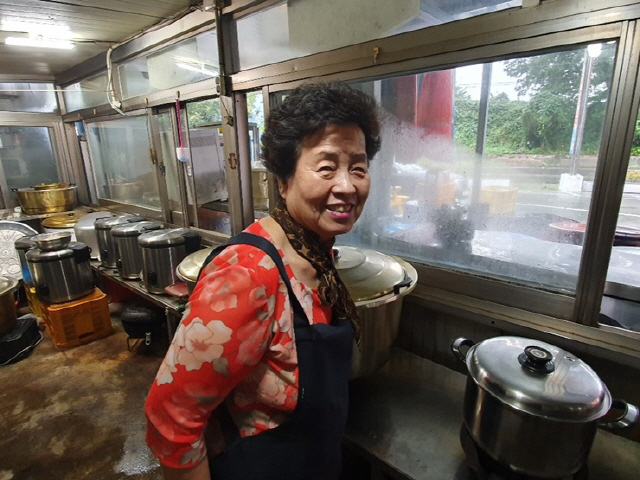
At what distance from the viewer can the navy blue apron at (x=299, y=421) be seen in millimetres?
986

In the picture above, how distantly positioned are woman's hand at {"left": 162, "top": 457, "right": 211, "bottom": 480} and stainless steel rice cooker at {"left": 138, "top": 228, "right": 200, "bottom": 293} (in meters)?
2.33

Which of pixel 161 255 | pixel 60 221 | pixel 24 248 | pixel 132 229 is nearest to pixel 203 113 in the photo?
pixel 132 229

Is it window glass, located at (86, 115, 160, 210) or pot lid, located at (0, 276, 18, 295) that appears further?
window glass, located at (86, 115, 160, 210)

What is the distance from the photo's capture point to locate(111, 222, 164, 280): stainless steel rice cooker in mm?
3387

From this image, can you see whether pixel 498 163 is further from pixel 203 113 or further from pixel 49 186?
pixel 49 186

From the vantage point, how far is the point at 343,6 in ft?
6.87

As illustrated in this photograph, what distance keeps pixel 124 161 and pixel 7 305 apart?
222 centimetres

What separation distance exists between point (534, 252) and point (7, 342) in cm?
443

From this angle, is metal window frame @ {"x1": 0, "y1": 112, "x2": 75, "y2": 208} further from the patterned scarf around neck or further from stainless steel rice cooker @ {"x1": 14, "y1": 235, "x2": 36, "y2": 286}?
the patterned scarf around neck

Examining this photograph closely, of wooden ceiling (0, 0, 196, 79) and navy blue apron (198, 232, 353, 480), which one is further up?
wooden ceiling (0, 0, 196, 79)

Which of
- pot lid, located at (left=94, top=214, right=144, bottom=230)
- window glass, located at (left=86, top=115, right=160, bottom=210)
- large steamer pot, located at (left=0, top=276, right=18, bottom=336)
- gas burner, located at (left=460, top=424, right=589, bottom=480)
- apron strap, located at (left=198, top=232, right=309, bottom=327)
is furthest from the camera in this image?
window glass, located at (left=86, top=115, right=160, bottom=210)

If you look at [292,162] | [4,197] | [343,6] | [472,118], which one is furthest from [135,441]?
[4,197]

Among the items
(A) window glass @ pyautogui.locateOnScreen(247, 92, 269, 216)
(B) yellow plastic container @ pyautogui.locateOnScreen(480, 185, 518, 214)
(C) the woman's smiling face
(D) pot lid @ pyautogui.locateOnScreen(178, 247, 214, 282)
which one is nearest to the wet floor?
(D) pot lid @ pyautogui.locateOnScreen(178, 247, 214, 282)

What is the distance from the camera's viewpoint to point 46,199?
16.6ft
